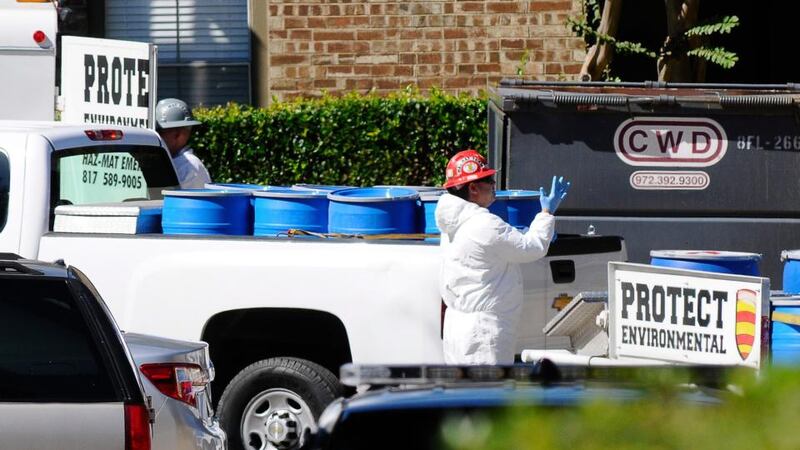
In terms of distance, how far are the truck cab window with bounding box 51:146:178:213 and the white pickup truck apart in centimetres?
25

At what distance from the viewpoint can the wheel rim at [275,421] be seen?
7.48m

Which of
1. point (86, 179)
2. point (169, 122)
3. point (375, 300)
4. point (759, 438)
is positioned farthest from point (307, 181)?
point (759, 438)

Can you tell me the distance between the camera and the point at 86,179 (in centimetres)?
840

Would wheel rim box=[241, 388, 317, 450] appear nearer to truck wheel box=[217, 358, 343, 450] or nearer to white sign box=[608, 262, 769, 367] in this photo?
truck wheel box=[217, 358, 343, 450]

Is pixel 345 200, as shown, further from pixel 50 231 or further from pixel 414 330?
pixel 50 231

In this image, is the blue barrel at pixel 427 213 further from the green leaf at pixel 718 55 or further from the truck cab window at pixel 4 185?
the green leaf at pixel 718 55

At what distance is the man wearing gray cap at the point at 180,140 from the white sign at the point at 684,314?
3747mm

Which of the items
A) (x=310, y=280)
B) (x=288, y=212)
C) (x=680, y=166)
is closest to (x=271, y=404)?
(x=310, y=280)

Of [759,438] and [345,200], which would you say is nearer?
[759,438]

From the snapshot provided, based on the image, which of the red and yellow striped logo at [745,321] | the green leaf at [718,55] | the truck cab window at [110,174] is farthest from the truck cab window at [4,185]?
the green leaf at [718,55]

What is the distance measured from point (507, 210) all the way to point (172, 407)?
302cm

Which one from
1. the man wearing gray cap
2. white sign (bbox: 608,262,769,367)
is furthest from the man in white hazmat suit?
the man wearing gray cap

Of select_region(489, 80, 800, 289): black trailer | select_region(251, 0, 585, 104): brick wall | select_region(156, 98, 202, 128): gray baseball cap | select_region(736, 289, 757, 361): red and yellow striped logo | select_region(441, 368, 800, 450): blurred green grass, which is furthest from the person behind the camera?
select_region(251, 0, 585, 104): brick wall

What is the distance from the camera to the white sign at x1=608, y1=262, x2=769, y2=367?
658 cm
